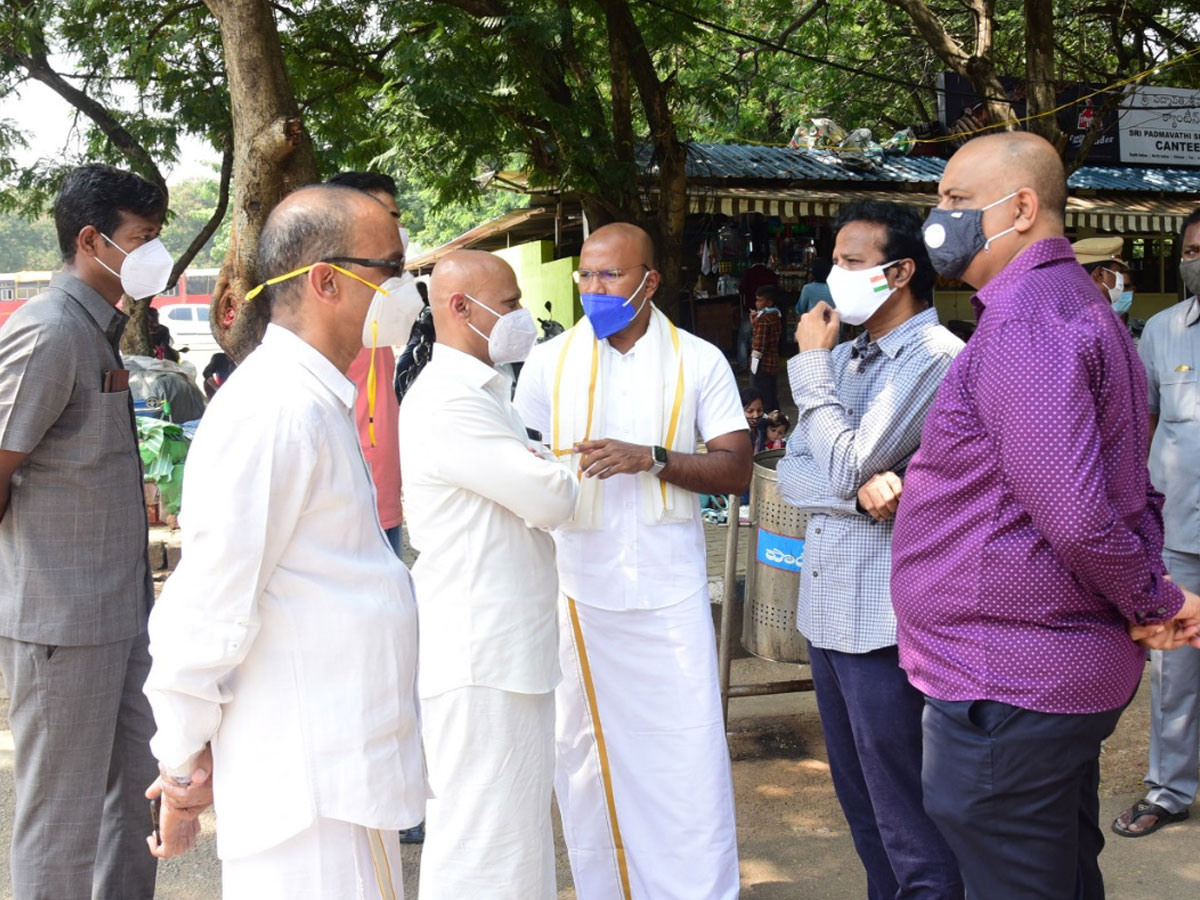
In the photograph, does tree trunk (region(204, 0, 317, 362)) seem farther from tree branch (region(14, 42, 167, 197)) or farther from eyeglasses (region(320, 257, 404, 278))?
tree branch (region(14, 42, 167, 197))

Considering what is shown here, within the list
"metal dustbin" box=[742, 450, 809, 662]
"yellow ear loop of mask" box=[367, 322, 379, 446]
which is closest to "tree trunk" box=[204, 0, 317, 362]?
"yellow ear loop of mask" box=[367, 322, 379, 446]

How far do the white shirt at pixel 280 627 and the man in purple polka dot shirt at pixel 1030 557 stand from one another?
105 cm

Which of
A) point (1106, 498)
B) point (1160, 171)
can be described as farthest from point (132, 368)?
point (1160, 171)

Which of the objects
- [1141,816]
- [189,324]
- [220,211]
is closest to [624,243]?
[1141,816]

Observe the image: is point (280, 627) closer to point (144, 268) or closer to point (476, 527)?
point (476, 527)

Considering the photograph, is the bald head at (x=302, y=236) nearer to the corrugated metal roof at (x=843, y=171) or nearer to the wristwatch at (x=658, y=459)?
the wristwatch at (x=658, y=459)

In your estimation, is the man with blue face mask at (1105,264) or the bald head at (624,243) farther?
the man with blue face mask at (1105,264)

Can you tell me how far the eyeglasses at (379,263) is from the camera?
2103 mm

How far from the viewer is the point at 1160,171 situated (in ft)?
55.3

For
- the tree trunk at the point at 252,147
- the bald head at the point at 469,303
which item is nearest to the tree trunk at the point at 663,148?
the tree trunk at the point at 252,147

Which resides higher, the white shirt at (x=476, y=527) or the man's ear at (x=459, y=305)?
the man's ear at (x=459, y=305)

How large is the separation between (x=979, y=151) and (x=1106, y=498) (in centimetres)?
77

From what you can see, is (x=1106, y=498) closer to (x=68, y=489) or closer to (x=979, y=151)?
(x=979, y=151)

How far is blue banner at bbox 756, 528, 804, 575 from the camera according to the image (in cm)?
356
